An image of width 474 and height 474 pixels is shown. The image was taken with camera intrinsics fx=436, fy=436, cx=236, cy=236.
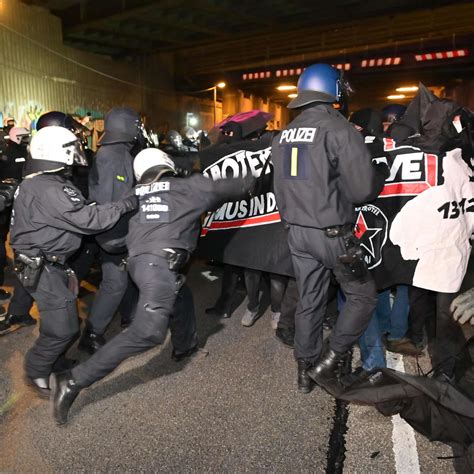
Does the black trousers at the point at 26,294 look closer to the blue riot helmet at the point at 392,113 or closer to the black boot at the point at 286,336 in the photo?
the black boot at the point at 286,336

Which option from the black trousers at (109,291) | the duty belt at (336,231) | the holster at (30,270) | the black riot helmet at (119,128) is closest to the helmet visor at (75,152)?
the black riot helmet at (119,128)

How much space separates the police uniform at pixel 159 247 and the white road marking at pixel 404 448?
1.65 metres

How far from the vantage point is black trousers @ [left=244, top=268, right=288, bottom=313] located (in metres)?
4.57

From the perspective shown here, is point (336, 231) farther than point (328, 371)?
No

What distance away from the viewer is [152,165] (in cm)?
329

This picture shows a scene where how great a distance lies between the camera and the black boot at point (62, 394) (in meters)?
2.88

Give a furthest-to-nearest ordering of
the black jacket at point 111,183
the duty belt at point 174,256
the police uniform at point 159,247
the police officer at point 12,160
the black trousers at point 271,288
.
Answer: the police officer at point 12,160
the black trousers at point 271,288
the black jacket at point 111,183
the duty belt at point 174,256
the police uniform at point 159,247

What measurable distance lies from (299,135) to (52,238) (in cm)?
188

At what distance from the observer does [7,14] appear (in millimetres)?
12398

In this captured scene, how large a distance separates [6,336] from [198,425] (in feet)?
7.96

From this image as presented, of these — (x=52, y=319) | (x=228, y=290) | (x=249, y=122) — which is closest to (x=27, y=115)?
(x=249, y=122)

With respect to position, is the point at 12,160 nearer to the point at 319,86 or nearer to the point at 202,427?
the point at 319,86

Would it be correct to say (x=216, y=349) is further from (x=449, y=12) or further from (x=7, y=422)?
(x=449, y=12)

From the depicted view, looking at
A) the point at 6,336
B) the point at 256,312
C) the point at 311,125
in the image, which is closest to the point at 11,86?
the point at 6,336
